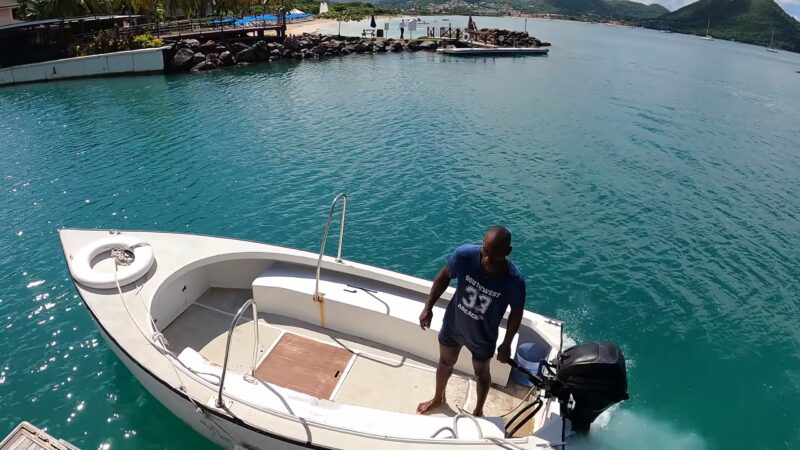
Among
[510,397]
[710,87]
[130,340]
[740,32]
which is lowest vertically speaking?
[510,397]

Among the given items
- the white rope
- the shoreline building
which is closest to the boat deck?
the white rope

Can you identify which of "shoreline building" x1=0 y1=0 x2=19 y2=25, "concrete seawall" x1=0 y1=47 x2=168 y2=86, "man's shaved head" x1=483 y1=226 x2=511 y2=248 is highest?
"shoreline building" x1=0 y1=0 x2=19 y2=25

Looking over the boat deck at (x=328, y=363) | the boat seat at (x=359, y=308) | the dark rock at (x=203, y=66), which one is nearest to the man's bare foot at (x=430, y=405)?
the boat deck at (x=328, y=363)

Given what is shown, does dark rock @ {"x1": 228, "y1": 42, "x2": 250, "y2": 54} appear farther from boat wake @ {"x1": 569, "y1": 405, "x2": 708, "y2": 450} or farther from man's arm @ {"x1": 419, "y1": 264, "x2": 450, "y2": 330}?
boat wake @ {"x1": 569, "y1": 405, "x2": 708, "y2": 450}

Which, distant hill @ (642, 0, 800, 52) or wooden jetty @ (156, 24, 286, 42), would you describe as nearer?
wooden jetty @ (156, 24, 286, 42)

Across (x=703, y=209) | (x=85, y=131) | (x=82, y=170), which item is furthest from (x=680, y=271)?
(x=85, y=131)

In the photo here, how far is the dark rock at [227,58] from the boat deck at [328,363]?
37.4 m

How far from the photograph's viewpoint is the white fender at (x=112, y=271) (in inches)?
270

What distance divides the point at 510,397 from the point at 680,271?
815cm

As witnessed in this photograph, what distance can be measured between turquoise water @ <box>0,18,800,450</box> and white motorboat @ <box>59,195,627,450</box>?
4.40ft

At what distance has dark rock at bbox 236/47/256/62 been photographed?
136 feet

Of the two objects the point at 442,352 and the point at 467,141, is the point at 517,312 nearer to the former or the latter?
the point at 442,352

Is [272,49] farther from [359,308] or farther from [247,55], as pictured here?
[359,308]

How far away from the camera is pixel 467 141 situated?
22.0 meters
